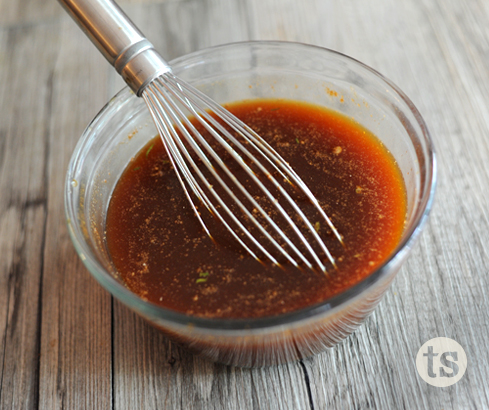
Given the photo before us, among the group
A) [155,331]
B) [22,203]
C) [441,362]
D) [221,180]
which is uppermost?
[22,203]

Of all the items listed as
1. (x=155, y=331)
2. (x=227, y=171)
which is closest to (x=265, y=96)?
(x=227, y=171)

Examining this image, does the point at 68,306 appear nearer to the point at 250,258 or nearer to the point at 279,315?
the point at 250,258

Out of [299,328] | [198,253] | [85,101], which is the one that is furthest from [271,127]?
[85,101]

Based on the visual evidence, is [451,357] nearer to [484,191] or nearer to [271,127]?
[484,191]

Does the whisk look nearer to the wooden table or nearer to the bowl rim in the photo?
the bowl rim

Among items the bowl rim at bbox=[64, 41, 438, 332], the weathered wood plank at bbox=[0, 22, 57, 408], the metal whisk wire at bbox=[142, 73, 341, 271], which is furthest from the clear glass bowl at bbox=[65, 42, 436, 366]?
the weathered wood plank at bbox=[0, 22, 57, 408]
